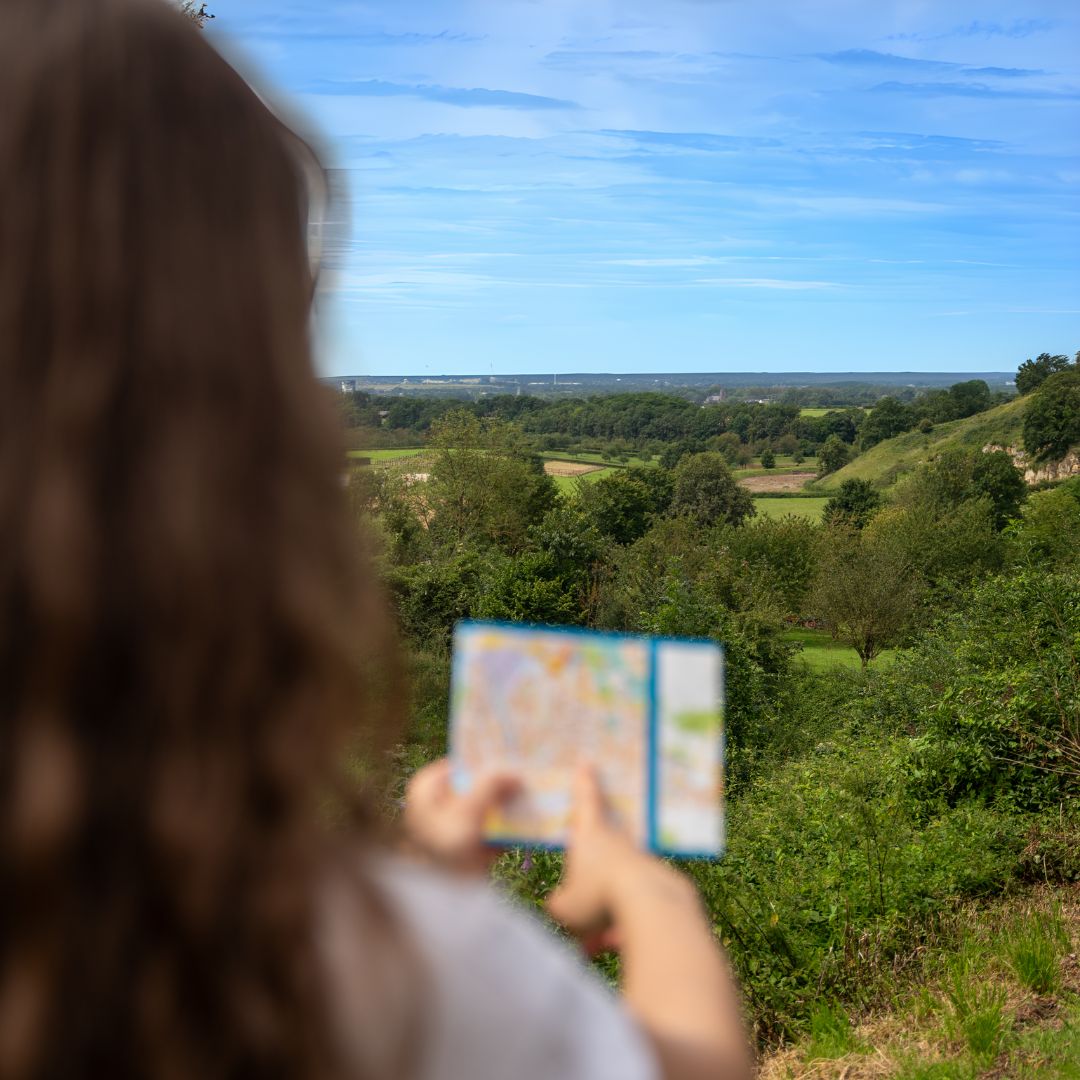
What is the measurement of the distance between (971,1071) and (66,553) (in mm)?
5572

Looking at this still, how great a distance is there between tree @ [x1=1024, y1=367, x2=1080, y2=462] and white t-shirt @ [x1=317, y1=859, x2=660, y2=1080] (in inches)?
3276

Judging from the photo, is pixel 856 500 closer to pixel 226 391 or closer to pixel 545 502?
pixel 545 502

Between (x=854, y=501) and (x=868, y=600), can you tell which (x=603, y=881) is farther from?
(x=854, y=501)

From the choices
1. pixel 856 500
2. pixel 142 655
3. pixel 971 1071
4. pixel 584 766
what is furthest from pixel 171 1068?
pixel 856 500

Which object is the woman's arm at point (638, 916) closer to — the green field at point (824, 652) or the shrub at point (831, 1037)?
the shrub at point (831, 1037)

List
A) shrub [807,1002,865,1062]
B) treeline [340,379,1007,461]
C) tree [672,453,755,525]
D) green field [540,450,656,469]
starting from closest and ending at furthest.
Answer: shrub [807,1002,865,1062], tree [672,453,755,525], green field [540,450,656,469], treeline [340,379,1007,461]

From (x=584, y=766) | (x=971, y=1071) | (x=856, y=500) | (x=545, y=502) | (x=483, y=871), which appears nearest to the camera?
(x=483, y=871)

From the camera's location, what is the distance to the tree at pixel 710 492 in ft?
243

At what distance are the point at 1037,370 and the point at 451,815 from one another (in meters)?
109

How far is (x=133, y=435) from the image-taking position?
2.12 feet

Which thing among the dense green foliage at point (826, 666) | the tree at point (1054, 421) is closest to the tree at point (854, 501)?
the dense green foliage at point (826, 666)

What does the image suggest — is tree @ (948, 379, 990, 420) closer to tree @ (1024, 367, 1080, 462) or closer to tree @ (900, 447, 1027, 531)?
tree @ (1024, 367, 1080, 462)

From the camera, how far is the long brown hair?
0.62 meters

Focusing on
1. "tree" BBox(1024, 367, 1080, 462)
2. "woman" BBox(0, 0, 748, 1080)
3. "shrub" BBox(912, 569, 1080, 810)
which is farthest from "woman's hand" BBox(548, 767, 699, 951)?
"tree" BBox(1024, 367, 1080, 462)
